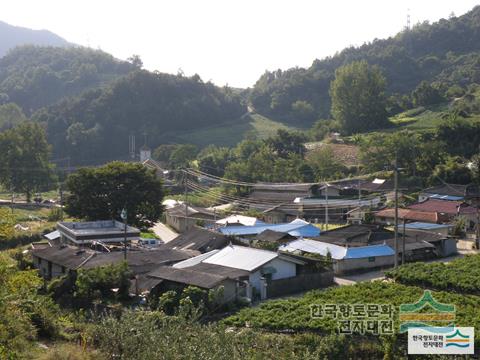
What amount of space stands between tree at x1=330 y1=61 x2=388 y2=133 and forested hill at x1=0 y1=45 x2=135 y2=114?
215 feet

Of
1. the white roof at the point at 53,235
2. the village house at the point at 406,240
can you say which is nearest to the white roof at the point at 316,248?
the village house at the point at 406,240

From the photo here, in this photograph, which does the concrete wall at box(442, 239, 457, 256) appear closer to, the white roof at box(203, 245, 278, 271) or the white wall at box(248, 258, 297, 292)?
the white wall at box(248, 258, 297, 292)

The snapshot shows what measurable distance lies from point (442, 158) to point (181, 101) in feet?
176

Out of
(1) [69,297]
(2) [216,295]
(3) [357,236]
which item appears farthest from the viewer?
(3) [357,236]

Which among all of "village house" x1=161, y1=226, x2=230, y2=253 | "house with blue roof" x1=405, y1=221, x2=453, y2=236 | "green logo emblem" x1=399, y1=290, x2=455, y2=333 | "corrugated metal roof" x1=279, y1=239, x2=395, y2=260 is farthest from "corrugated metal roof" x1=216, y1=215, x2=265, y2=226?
"green logo emblem" x1=399, y1=290, x2=455, y2=333

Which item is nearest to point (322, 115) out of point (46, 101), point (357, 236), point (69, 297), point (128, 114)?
point (128, 114)

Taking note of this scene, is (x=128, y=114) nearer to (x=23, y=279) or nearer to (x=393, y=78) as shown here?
(x=393, y=78)

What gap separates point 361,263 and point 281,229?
7.57 metres

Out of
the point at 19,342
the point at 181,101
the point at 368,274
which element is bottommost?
the point at 368,274

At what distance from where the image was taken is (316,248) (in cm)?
2547

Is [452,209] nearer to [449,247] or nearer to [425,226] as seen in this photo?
[425,226]

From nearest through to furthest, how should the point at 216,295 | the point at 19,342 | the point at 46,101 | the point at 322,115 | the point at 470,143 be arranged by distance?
the point at 19,342 → the point at 216,295 → the point at 470,143 → the point at 322,115 → the point at 46,101

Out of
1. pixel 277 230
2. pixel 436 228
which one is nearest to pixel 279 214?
pixel 277 230

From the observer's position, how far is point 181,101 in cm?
9094
